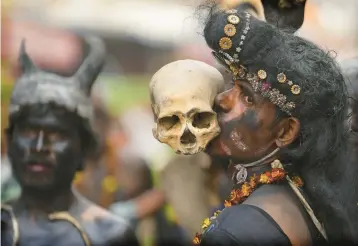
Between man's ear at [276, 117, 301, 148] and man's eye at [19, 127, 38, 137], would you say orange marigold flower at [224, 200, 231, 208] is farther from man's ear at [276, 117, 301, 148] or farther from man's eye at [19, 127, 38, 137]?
man's eye at [19, 127, 38, 137]

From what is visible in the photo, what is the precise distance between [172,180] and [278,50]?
504 mm

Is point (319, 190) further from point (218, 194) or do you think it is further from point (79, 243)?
point (79, 243)

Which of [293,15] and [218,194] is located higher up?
[293,15]

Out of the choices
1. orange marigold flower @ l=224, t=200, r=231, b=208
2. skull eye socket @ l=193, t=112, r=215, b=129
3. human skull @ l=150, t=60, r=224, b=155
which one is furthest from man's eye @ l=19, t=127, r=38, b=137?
orange marigold flower @ l=224, t=200, r=231, b=208

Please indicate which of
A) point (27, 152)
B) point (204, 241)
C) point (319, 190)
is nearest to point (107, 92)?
point (27, 152)

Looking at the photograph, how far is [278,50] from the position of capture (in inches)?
62.5

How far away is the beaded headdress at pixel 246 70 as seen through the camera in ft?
5.13

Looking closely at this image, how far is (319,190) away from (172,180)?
428mm

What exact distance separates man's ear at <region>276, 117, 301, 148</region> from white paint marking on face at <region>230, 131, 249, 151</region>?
0.09 meters

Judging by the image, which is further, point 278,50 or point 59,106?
point 59,106

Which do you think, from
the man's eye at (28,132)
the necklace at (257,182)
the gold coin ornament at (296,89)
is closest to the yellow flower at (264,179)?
the necklace at (257,182)

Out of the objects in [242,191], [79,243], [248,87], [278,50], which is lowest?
[79,243]

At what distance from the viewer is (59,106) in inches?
69.2

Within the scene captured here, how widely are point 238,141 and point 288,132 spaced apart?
135mm
